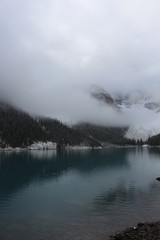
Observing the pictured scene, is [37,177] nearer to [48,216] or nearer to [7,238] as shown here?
[48,216]

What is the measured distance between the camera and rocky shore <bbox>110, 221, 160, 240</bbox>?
56744 millimetres

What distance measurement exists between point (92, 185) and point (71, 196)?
84.1 ft

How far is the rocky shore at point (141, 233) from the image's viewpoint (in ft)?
186

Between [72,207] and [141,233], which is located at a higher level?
[72,207]

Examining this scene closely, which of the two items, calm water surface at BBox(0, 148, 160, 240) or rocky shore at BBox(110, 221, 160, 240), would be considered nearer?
rocky shore at BBox(110, 221, 160, 240)

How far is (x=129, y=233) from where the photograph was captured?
59.3 metres

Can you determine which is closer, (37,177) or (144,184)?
(144,184)

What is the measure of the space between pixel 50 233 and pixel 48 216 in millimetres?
13991

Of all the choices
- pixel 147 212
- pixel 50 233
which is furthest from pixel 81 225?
pixel 147 212

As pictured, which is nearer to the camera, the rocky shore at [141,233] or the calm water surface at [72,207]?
the rocky shore at [141,233]

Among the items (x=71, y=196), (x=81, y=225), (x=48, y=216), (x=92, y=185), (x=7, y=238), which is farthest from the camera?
(x=92, y=185)

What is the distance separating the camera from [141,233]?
5912 centimetres

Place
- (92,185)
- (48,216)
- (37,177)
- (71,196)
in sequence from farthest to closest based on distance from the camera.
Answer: (37,177) < (92,185) < (71,196) < (48,216)

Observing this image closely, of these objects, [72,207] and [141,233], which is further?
[72,207]
